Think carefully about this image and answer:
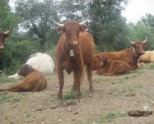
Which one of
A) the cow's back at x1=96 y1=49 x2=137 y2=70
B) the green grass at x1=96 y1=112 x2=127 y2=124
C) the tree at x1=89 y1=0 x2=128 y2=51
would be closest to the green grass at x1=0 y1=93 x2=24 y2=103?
the green grass at x1=96 y1=112 x2=127 y2=124

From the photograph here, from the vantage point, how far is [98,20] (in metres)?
35.6

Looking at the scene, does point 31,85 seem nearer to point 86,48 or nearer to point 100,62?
point 86,48

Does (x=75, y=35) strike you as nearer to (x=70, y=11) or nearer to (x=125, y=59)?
(x=125, y=59)

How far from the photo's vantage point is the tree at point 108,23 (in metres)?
34.9

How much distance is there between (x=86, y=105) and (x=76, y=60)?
119 cm

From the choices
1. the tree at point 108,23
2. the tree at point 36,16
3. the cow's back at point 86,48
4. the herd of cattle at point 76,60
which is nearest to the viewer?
the herd of cattle at point 76,60

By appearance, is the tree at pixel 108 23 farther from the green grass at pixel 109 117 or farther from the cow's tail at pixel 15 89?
the green grass at pixel 109 117

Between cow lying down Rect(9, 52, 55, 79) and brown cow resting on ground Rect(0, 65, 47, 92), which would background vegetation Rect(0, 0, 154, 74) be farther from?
brown cow resting on ground Rect(0, 65, 47, 92)

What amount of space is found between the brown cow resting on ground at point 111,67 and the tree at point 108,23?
17.3 meters

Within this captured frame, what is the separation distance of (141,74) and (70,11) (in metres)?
22.6

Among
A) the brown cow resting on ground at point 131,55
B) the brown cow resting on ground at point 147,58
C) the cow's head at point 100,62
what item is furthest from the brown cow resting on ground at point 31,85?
the brown cow resting on ground at point 147,58

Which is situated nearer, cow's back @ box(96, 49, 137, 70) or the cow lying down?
cow's back @ box(96, 49, 137, 70)

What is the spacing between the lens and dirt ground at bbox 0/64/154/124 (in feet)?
30.1

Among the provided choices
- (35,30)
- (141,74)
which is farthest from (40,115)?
(35,30)
